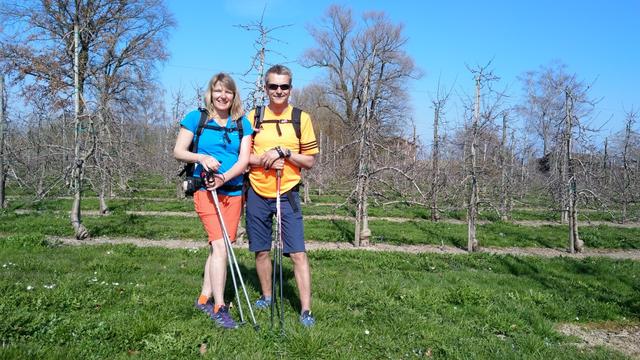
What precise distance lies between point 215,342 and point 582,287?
21.3ft

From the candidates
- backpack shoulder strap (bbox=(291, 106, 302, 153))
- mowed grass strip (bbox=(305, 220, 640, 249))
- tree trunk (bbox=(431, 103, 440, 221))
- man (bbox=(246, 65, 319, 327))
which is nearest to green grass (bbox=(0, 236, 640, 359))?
man (bbox=(246, 65, 319, 327))

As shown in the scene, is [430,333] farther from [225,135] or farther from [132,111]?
[132,111]

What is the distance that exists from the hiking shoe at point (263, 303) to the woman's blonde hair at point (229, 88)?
2.02m

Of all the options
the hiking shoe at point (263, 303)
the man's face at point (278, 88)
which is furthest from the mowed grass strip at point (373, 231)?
the man's face at point (278, 88)

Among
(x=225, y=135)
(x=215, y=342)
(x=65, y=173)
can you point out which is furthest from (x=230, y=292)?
(x=65, y=173)

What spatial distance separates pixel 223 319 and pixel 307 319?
805 mm

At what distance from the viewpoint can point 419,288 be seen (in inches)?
237

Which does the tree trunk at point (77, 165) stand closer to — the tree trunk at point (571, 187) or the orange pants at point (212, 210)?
the orange pants at point (212, 210)

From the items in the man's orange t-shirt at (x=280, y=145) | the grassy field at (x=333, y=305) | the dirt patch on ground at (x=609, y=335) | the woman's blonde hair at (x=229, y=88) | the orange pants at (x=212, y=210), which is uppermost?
the woman's blonde hair at (x=229, y=88)

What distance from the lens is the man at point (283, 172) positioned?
439 centimetres

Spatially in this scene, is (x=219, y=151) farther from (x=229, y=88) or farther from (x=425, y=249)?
(x=425, y=249)

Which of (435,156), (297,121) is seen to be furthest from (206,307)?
(435,156)

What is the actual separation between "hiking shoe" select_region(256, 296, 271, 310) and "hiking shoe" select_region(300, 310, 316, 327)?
0.56m

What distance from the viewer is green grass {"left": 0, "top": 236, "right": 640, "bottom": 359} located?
372 cm
